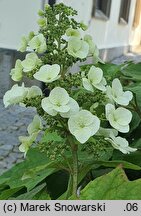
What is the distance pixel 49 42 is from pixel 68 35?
4 centimetres

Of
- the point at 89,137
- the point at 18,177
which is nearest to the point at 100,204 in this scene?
the point at 89,137

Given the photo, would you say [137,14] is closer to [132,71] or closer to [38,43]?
[132,71]

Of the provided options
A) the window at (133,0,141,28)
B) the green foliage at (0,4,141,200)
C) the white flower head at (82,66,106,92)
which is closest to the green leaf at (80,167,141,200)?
the green foliage at (0,4,141,200)

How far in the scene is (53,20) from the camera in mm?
1057

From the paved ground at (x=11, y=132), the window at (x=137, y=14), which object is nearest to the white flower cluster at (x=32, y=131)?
the paved ground at (x=11, y=132)

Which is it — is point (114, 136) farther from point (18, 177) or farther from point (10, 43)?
point (10, 43)

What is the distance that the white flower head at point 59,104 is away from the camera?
0.90 m

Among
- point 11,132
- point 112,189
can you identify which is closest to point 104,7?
point 11,132

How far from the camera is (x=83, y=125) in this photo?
2.90ft

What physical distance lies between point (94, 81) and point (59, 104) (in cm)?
10

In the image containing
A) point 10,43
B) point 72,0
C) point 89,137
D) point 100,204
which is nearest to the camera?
point 100,204

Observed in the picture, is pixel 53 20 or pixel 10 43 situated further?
pixel 10 43

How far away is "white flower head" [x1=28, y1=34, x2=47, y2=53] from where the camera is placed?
1.03 m

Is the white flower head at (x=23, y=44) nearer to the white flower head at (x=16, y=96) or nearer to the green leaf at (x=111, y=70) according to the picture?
the white flower head at (x=16, y=96)
